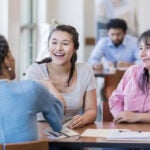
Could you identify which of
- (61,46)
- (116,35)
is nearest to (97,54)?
(116,35)

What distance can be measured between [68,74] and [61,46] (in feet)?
0.63

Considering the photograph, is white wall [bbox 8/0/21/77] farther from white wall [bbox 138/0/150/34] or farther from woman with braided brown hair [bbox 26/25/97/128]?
white wall [bbox 138/0/150/34]

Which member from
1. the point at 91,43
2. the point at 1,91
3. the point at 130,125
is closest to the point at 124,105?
the point at 130,125

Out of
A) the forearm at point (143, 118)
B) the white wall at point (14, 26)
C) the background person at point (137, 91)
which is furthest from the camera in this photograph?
the white wall at point (14, 26)

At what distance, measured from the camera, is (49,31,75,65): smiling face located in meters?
2.65

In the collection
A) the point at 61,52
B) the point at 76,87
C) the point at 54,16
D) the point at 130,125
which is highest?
→ the point at 54,16

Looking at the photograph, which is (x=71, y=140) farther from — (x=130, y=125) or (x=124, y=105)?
(x=124, y=105)

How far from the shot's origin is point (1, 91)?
5.91ft

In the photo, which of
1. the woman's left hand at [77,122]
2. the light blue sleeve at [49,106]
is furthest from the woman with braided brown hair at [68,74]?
the light blue sleeve at [49,106]

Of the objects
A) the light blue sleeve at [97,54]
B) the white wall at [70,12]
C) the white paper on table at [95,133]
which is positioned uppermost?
the white wall at [70,12]

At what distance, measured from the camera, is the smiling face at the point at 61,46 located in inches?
104

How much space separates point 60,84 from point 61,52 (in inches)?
8.6

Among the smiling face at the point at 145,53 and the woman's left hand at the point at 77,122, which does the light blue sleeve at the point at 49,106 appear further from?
the smiling face at the point at 145,53

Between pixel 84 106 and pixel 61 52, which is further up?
pixel 61 52
